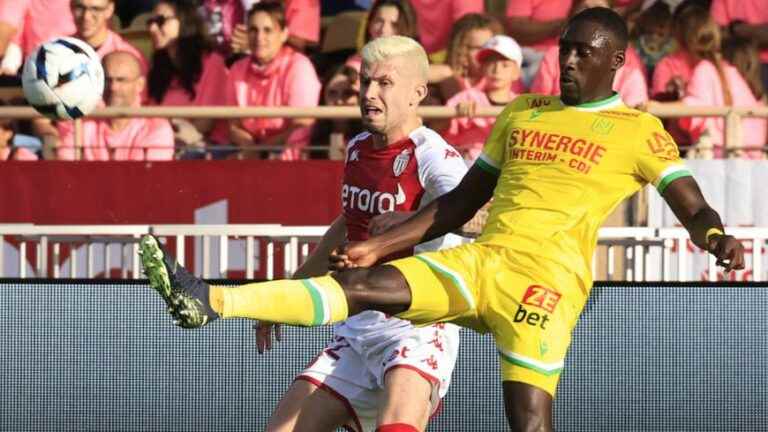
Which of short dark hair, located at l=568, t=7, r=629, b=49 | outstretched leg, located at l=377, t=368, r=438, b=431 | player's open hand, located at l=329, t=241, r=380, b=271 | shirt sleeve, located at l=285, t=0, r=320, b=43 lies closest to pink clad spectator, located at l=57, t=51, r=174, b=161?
shirt sleeve, located at l=285, t=0, r=320, b=43

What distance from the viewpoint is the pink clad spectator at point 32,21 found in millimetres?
13164

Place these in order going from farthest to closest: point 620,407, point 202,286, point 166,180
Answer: point 166,180
point 620,407
point 202,286

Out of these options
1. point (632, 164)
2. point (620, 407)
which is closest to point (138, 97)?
point (620, 407)

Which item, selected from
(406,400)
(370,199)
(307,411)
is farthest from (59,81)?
(406,400)

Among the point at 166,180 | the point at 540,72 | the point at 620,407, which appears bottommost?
the point at 620,407

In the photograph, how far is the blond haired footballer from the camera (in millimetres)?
6027

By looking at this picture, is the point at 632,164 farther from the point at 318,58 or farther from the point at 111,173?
the point at 318,58

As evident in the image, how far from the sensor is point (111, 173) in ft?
37.3

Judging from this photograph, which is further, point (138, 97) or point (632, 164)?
point (138, 97)

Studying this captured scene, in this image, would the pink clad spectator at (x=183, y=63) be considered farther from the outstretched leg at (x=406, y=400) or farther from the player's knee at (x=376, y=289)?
the player's knee at (x=376, y=289)

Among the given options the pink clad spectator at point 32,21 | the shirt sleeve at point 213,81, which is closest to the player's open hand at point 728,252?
the shirt sleeve at point 213,81

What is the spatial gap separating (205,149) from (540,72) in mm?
2533

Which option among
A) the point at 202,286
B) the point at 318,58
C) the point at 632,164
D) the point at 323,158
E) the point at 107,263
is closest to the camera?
the point at 202,286

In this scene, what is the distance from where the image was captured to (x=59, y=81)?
9484mm
